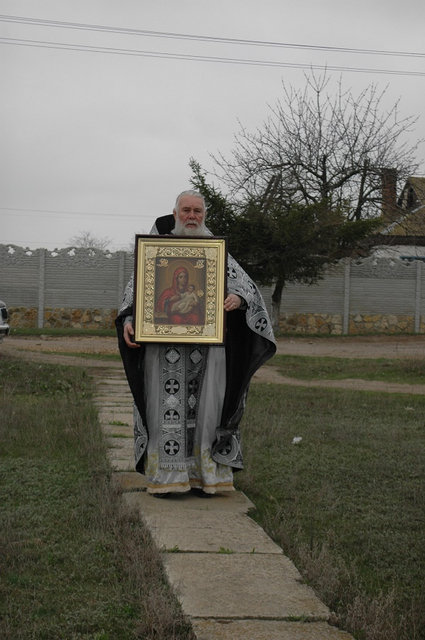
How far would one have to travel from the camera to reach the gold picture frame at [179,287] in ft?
17.2

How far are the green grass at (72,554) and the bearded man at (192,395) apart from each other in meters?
0.41

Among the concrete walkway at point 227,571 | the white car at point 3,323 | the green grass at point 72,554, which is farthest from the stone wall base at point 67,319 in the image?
the concrete walkway at point 227,571

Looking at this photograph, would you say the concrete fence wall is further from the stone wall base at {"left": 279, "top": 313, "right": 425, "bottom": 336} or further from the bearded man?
the bearded man

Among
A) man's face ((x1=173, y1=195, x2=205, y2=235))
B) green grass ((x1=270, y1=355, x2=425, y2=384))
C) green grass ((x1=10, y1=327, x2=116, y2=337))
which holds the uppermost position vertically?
man's face ((x1=173, y1=195, x2=205, y2=235))

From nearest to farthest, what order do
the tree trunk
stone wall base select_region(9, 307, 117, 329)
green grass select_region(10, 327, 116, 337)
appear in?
green grass select_region(10, 327, 116, 337) < the tree trunk < stone wall base select_region(9, 307, 117, 329)

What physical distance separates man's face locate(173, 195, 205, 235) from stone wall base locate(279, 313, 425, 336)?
2058cm

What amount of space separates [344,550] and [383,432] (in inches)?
150

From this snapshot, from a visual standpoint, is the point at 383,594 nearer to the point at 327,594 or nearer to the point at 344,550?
the point at 327,594

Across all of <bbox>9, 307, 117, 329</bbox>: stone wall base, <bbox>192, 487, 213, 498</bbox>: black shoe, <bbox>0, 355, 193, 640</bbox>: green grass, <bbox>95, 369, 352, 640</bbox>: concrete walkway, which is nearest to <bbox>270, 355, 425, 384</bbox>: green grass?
<bbox>0, 355, 193, 640</bbox>: green grass

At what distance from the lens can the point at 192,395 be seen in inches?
217

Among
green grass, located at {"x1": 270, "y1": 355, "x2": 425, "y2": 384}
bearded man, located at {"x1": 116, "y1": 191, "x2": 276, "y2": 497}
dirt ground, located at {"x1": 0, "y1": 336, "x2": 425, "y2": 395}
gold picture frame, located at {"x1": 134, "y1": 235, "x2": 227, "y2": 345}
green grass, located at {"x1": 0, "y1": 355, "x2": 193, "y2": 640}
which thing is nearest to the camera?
green grass, located at {"x1": 0, "y1": 355, "x2": 193, "y2": 640}

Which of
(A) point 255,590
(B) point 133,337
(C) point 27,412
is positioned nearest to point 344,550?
(A) point 255,590

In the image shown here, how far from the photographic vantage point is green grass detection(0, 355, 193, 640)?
324 cm

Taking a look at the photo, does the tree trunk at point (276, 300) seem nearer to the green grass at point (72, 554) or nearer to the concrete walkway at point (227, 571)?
the green grass at point (72, 554)
